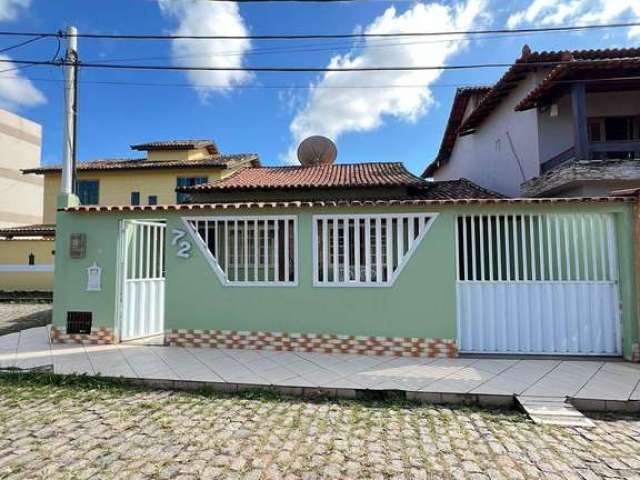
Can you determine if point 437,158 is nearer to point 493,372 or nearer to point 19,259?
point 493,372

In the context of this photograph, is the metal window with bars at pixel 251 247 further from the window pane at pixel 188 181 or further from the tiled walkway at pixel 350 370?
the window pane at pixel 188 181

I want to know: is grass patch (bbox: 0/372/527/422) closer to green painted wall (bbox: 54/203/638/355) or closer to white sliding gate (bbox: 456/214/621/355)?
green painted wall (bbox: 54/203/638/355)

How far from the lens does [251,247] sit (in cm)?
720

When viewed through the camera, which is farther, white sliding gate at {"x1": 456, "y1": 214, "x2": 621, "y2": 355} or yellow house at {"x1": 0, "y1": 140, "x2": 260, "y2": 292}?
yellow house at {"x1": 0, "y1": 140, "x2": 260, "y2": 292}

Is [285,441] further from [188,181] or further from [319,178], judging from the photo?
[188,181]

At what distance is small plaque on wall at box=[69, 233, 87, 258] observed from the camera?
7281 millimetres

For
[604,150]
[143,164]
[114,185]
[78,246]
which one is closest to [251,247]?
[78,246]

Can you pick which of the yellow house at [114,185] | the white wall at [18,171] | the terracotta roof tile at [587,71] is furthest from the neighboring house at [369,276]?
the white wall at [18,171]

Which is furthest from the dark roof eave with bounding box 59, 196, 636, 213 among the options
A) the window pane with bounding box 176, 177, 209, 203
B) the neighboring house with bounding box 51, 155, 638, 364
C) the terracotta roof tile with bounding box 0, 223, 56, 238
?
the terracotta roof tile with bounding box 0, 223, 56, 238

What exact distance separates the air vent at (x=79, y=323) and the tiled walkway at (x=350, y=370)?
414 millimetres

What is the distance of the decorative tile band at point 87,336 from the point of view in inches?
284

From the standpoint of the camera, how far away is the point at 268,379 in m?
5.22

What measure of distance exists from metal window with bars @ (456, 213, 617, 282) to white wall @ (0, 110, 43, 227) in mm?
35273

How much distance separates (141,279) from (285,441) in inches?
225
